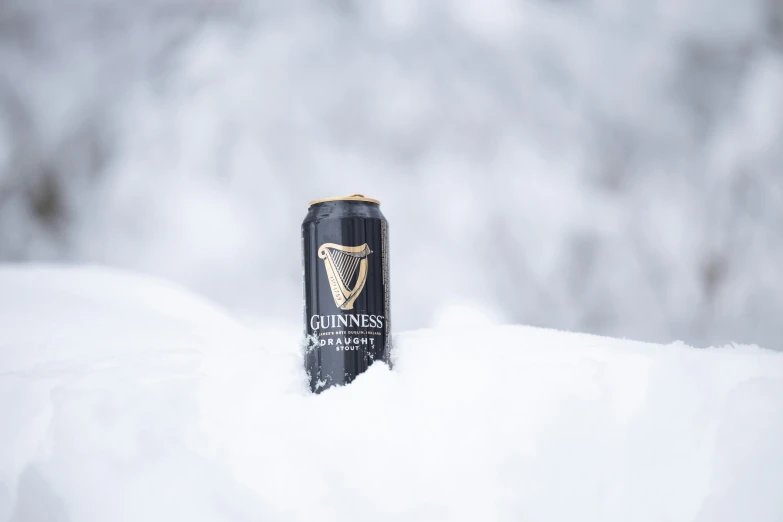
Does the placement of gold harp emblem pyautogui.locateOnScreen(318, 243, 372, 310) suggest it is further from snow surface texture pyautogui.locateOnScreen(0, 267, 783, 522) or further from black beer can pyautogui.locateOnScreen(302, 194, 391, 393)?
snow surface texture pyautogui.locateOnScreen(0, 267, 783, 522)

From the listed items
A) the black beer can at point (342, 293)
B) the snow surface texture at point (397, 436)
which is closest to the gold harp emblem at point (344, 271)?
the black beer can at point (342, 293)

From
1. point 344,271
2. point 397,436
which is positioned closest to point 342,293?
point 344,271

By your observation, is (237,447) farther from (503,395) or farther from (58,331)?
(58,331)

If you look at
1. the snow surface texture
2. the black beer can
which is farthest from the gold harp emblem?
the snow surface texture

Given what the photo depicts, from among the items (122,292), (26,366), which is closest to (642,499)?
(26,366)

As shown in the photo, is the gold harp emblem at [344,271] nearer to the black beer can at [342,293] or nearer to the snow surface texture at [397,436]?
the black beer can at [342,293]

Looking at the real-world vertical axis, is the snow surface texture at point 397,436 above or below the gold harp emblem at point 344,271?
below
